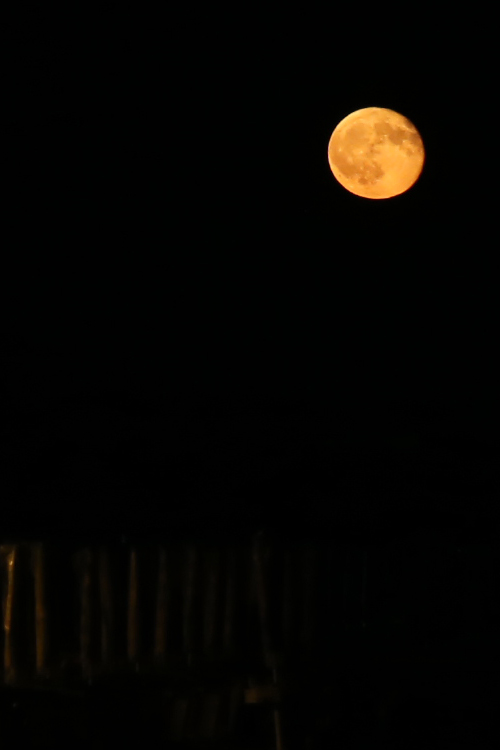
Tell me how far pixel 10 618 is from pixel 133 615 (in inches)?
28.4

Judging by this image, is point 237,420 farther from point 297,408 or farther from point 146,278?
point 146,278

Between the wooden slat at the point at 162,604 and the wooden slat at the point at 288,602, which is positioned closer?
the wooden slat at the point at 162,604

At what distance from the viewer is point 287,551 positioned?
6.38m

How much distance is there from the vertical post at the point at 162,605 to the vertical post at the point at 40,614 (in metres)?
0.66

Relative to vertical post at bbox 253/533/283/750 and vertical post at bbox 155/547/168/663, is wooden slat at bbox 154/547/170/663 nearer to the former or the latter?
vertical post at bbox 155/547/168/663

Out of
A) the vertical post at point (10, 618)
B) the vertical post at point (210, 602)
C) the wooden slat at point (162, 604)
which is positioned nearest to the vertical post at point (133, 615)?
the wooden slat at point (162, 604)

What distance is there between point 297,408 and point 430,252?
2.08 metres

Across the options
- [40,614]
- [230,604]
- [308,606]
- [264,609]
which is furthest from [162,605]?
[308,606]

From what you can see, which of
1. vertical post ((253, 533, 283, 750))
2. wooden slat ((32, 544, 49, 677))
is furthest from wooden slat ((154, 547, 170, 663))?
wooden slat ((32, 544, 49, 677))

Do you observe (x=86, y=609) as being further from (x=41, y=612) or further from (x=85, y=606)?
(x=41, y=612)

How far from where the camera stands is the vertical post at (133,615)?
6.20 metres

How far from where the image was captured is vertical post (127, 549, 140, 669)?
6195 millimetres

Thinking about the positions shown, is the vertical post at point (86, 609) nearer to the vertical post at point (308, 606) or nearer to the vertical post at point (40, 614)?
the vertical post at point (40, 614)

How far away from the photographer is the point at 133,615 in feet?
20.4
